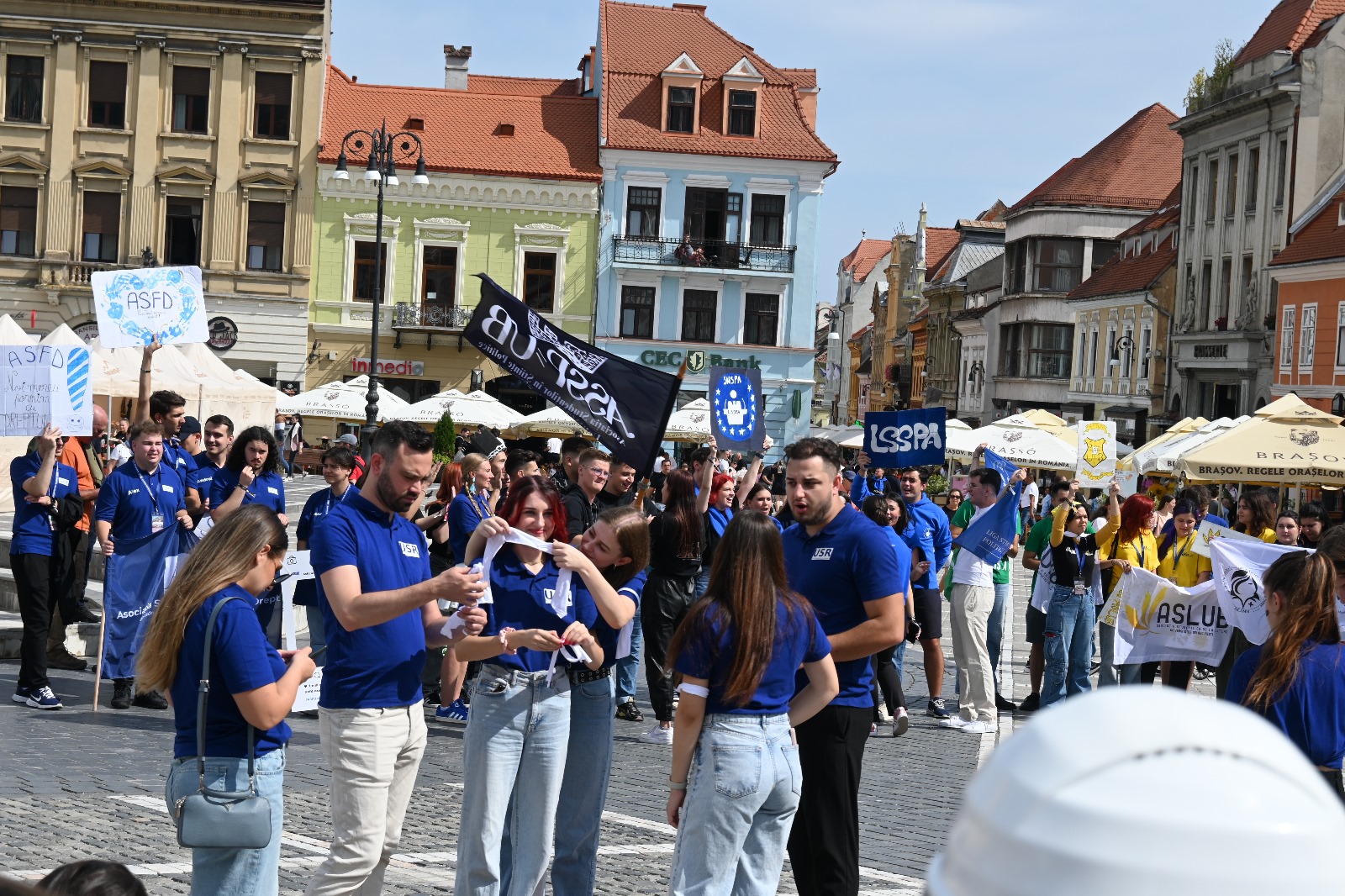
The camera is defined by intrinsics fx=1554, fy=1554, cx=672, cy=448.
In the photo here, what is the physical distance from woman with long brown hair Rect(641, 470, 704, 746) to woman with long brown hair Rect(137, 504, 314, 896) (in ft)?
20.7

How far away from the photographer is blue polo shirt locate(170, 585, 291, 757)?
448 cm

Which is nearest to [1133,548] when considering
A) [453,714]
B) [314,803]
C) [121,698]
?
[453,714]

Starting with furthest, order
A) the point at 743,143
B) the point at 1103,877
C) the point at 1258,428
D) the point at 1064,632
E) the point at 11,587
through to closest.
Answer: the point at 743,143
the point at 1258,428
the point at 11,587
the point at 1064,632
the point at 1103,877

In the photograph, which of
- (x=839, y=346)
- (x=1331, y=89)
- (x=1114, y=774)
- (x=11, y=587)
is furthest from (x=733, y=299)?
(x=839, y=346)

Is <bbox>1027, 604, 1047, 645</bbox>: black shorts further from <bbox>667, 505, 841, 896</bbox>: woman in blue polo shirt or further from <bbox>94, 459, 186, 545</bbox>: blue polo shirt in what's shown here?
<bbox>667, 505, 841, 896</bbox>: woman in blue polo shirt

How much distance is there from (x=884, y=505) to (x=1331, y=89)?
124ft

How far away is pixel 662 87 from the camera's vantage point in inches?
1965

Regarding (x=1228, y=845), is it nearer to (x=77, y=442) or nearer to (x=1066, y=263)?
(x=77, y=442)

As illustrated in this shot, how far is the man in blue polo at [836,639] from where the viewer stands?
5.70 m

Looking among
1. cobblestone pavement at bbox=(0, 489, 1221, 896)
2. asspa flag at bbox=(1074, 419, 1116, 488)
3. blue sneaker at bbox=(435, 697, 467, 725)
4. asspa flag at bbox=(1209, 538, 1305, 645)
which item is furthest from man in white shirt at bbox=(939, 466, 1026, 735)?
asspa flag at bbox=(1074, 419, 1116, 488)

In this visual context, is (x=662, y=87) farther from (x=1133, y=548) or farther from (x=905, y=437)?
(x=1133, y=548)

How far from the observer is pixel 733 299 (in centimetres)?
4975

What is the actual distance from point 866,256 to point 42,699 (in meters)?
120

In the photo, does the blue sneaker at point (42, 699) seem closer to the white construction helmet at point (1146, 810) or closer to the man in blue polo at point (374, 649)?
the man in blue polo at point (374, 649)
